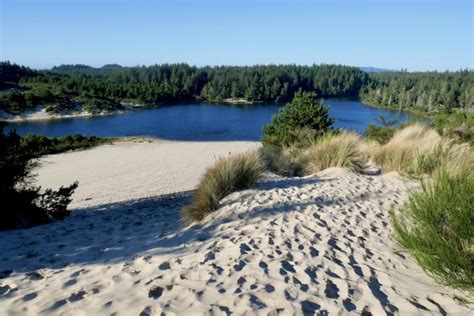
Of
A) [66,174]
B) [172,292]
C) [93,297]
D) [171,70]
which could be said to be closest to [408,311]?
[172,292]

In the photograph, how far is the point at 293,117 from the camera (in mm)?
17703

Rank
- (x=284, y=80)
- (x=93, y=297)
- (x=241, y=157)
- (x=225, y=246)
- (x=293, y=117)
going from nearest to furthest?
(x=93, y=297) → (x=225, y=246) → (x=241, y=157) → (x=293, y=117) → (x=284, y=80)

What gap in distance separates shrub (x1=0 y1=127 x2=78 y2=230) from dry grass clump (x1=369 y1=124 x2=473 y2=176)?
7343 millimetres

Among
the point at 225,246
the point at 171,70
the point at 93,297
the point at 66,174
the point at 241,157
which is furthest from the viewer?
the point at 171,70

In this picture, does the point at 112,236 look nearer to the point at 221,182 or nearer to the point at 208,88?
the point at 221,182

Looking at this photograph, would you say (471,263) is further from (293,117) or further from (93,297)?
(293,117)

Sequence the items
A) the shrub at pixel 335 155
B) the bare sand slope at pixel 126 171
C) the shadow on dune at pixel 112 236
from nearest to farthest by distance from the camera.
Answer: the shadow on dune at pixel 112 236 → the shrub at pixel 335 155 → the bare sand slope at pixel 126 171

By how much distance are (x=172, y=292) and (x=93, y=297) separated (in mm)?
704

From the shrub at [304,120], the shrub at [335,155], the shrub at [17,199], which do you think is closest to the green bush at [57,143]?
the shrub at [304,120]

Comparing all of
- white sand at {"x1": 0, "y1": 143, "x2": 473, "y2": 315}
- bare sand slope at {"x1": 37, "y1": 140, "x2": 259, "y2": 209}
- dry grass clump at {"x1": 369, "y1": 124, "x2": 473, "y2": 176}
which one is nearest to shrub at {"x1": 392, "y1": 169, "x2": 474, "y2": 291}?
white sand at {"x1": 0, "y1": 143, "x2": 473, "y2": 315}

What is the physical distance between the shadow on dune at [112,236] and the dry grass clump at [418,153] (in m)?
1.99

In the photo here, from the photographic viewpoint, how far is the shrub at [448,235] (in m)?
3.14

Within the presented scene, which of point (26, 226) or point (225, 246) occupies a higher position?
point (225, 246)

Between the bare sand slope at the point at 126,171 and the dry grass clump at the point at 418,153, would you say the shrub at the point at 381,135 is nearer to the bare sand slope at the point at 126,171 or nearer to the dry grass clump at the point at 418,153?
the dry grass clump at the point at 418,153
